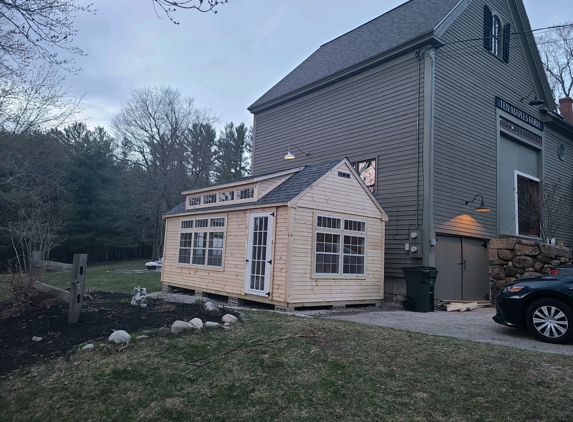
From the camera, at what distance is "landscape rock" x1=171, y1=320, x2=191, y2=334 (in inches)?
205

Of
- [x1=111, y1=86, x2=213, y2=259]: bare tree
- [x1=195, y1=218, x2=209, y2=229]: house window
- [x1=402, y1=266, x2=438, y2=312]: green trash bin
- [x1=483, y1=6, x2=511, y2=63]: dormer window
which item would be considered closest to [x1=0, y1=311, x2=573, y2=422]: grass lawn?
[x1=402, y1=266, x2=438, y2=312]: green trash bin

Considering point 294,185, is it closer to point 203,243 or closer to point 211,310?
point 203,243

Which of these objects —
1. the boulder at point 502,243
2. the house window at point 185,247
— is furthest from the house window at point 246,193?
the boulder at point 502,243

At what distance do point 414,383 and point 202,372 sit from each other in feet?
6.73

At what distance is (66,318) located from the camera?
5.81m

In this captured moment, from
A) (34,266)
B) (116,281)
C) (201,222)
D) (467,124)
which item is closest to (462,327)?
(201,222)

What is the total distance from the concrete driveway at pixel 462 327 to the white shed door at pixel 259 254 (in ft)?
5.81

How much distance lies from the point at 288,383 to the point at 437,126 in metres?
9.38

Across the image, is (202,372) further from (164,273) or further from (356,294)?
(164,273)

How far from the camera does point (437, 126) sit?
11.5 metres

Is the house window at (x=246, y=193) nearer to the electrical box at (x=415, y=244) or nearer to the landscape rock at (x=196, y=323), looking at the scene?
the electrical box at (x=415, y=244)

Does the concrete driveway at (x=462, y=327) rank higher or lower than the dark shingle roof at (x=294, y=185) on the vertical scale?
lower

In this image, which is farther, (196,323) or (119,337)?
(196,323)

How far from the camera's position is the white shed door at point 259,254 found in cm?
889
